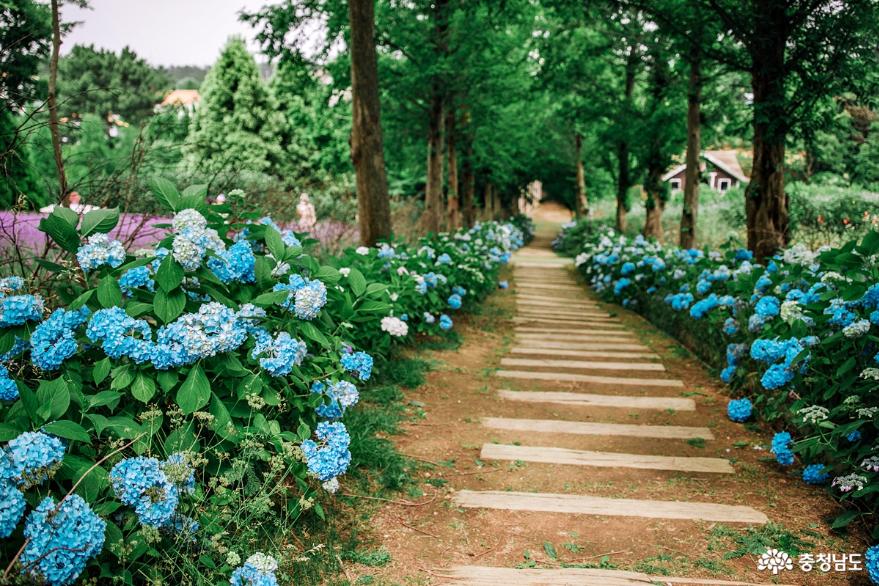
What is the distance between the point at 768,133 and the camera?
18.8ft

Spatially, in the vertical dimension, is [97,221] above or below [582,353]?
above

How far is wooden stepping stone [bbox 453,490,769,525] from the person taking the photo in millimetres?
2947

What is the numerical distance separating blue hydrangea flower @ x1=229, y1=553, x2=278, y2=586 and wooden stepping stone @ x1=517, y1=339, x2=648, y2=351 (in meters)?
4.94

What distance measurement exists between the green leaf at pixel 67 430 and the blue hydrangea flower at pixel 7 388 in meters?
0.23

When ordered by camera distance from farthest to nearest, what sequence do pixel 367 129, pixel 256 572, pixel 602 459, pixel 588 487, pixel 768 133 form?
pixel 367 129 < pixel 768 133 < pixel 602 459 < pixel 588 487 < pixel 256 572

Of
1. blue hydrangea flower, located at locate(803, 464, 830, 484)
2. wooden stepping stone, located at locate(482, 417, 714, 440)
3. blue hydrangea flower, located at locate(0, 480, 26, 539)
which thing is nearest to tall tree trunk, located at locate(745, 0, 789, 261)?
wooden stepping stone, located at locate(482, 417, 714, 440)

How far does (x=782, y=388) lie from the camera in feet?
12.6

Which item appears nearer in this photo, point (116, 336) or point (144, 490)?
point (144, 490)

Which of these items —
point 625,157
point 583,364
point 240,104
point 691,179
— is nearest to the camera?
point 583,364

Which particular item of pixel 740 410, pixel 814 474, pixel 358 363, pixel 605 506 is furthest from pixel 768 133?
pixel 358 363

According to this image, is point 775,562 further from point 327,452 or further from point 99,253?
point 99,253

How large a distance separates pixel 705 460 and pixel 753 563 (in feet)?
3.80

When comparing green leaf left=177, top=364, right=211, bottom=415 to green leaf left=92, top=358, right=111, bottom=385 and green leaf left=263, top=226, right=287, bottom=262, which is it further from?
green leaf left=263, top=226, right=287, bottom=262

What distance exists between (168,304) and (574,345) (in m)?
5.16
